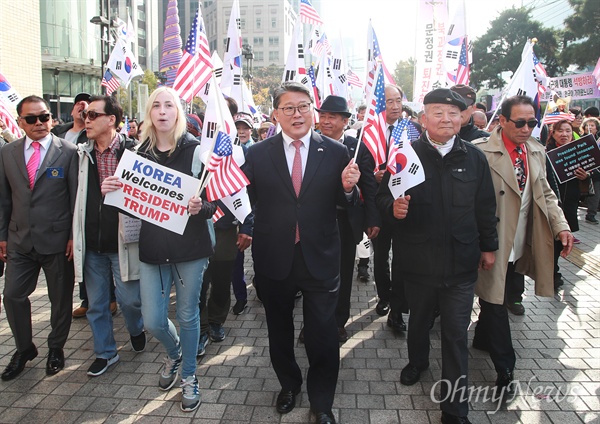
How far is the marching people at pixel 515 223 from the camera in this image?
3746 millimetres

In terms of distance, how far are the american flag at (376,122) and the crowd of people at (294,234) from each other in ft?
0.74

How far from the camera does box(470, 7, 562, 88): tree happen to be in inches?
1672

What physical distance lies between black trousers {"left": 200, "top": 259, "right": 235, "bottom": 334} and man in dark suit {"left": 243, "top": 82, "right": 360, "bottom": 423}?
1.40 meters

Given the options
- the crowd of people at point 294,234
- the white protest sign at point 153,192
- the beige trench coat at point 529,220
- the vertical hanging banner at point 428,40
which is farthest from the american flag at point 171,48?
the beige trench coat at point 529,220

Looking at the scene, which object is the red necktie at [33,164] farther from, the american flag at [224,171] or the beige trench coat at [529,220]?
the beige trench coat at [529,220]

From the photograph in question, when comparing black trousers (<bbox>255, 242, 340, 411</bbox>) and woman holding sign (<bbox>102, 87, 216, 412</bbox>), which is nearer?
black trousers (<bbox>255, 242, 340, 411</bbox>)

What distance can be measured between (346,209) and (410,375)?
1428 millimetres

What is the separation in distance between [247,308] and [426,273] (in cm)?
278

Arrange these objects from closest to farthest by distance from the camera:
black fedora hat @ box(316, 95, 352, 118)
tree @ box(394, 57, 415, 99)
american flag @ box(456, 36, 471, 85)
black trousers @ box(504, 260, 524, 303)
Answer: black trousers @ box(504, 260, 524, 303), black fedora hat @ box(316, 95, 352, 118), american flag @ box(456, 36, 471, 85), tree @ box(394, 57, 415, 99)

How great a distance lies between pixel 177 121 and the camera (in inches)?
144

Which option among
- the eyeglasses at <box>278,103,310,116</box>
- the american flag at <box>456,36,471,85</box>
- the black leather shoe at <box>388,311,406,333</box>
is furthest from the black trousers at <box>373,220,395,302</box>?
the american flag at <box>456,36,471,85</box>

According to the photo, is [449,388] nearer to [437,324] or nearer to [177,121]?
[437,324]

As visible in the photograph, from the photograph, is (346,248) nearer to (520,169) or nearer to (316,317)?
(316,317)

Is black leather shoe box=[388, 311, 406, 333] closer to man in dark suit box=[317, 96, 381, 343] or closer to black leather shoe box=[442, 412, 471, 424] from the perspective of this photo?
man in dark suit box=[317, 96, 381, 343]
